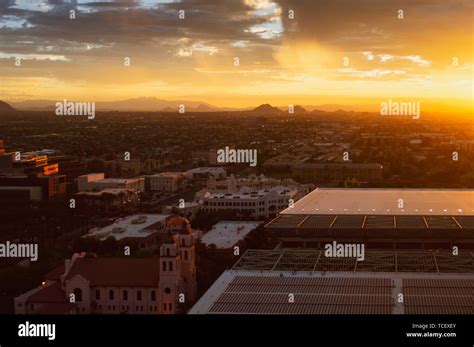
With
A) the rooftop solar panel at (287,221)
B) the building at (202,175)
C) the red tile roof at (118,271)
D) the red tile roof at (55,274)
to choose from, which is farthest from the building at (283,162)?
the red tile roof at (118,271)

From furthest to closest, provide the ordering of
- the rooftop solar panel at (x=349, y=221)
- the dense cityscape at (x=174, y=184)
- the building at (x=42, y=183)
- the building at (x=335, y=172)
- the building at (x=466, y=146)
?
the building at (x=466, y=146) → the building at (x=335, y=172) → the building at (x=42, y=183) → the rooftop solar panel at (x=349, y=221) → the dense cityscape at (x=174, y=184)

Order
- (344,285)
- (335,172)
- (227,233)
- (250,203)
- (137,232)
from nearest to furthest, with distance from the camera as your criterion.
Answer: (344,285) → (137,232) → (227,233) → (250,203) → (335,172)

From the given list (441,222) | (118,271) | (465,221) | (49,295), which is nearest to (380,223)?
(441,222)

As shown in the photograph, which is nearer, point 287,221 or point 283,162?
point 287,221

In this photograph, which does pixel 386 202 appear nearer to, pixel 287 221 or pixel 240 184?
pixel 287 221

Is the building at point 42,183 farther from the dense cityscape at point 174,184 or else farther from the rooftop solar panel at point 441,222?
the rooftop solar panel at point 441,222

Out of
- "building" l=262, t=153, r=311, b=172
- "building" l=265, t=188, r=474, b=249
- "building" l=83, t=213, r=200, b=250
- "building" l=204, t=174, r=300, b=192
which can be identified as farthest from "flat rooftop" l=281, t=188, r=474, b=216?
"building" l=262, t=153, r=311, b=172

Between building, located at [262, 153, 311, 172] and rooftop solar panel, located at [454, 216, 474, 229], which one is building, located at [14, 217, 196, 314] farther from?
building, located at [262, 153, 311, 172]

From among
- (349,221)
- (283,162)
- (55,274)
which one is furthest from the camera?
(283,162)
